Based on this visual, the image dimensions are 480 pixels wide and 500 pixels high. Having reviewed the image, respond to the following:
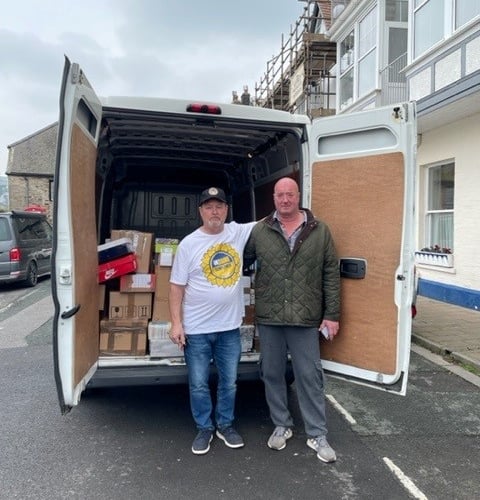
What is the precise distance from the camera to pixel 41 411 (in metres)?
3.95

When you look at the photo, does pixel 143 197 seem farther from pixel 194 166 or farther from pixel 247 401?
pixel 247 401

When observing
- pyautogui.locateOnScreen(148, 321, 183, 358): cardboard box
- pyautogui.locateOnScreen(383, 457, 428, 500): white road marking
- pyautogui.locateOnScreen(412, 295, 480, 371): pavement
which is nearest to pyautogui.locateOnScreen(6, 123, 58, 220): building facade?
pyautogui.locateOnScreen(412, 295, 480, 371): pavement

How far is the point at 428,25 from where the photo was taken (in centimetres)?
881

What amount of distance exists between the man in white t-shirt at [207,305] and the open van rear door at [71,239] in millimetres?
611

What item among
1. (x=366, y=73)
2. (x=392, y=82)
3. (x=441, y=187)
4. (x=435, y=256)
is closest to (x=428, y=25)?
(x=392, y=82)

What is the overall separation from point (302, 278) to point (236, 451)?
1.29m

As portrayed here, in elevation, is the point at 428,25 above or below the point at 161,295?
above

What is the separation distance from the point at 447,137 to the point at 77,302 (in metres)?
8.27

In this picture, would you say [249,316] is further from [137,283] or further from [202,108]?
[202,108]

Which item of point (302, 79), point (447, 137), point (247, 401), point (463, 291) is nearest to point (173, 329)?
point (247, 401)

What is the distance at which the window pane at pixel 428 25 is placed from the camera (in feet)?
27.7

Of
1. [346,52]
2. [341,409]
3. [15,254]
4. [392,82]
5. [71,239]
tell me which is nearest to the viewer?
[71,239]

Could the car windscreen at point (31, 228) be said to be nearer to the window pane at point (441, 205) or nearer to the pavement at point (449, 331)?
the pavement at point (449, 331)

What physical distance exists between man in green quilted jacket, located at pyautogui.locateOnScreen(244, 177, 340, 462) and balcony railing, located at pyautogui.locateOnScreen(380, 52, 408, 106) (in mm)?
8939
